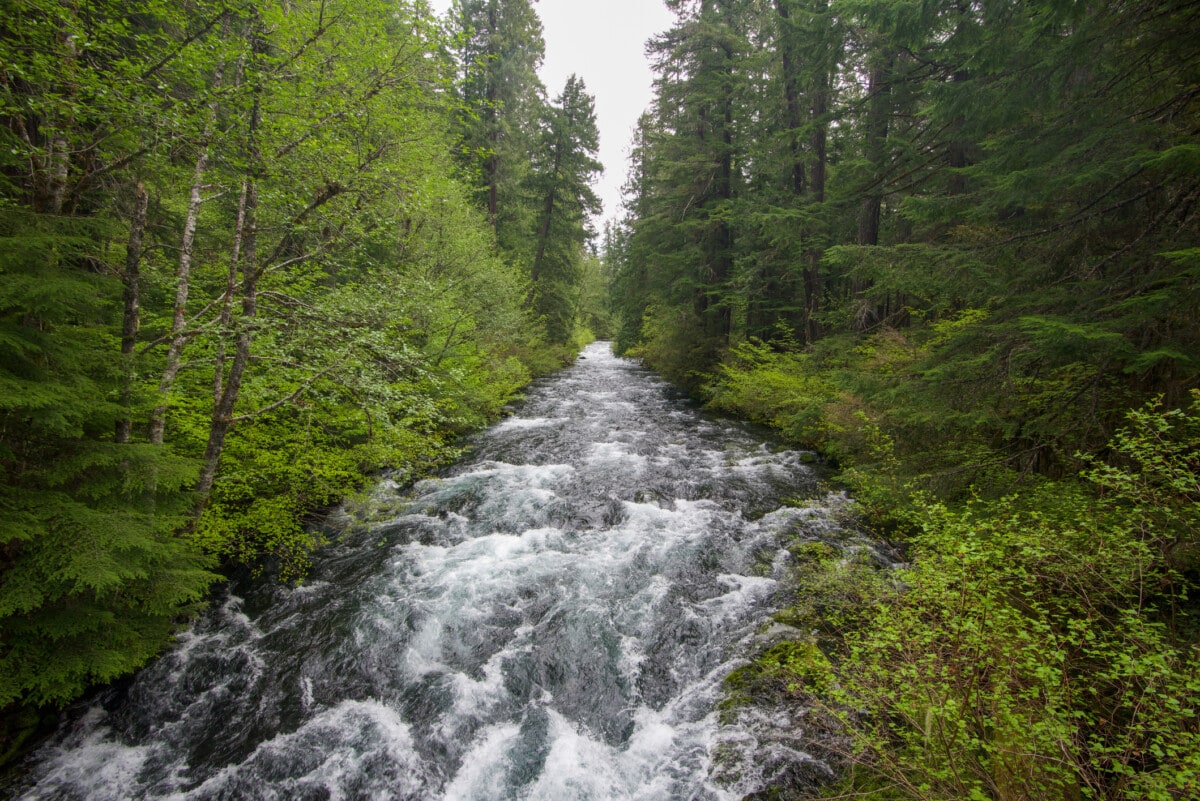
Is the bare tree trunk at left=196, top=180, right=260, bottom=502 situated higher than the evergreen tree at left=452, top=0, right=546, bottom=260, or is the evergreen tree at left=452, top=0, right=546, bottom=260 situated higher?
the evergreen tree at left=452, top=0, right=546, bottom=260

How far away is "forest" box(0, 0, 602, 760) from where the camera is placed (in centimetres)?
354

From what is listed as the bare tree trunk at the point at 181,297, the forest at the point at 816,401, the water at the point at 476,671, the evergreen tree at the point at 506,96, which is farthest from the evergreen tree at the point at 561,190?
the bare tree trunk at the point at 181,297

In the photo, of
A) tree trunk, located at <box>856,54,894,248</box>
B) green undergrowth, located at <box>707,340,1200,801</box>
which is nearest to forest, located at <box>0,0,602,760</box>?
green undergrowth, located at <box>707,340,1200,801</box>

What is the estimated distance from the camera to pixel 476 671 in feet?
17.3

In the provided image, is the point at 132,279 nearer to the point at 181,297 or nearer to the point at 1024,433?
the point at 181,297

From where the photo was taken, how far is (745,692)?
476cm

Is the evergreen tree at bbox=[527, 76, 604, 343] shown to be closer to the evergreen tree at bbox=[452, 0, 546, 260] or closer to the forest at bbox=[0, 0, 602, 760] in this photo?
the evergreen tree at bbox=[452, 0, 546, 260]

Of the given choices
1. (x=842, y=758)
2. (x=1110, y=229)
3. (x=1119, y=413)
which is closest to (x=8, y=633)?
Result: (x=842, y=758)

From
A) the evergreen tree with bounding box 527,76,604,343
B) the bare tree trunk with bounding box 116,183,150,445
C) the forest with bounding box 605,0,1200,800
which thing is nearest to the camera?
the forest with bounding box 605,0,1200,800

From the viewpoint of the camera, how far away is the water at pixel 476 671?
4.04 metres

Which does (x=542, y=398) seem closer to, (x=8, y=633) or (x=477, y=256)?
(x=477, y=256)

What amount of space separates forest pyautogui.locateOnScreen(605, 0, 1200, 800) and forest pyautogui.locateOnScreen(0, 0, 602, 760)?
571 cm

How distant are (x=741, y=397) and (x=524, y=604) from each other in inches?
452

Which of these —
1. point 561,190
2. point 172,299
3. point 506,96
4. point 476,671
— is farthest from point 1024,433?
point 561,190
